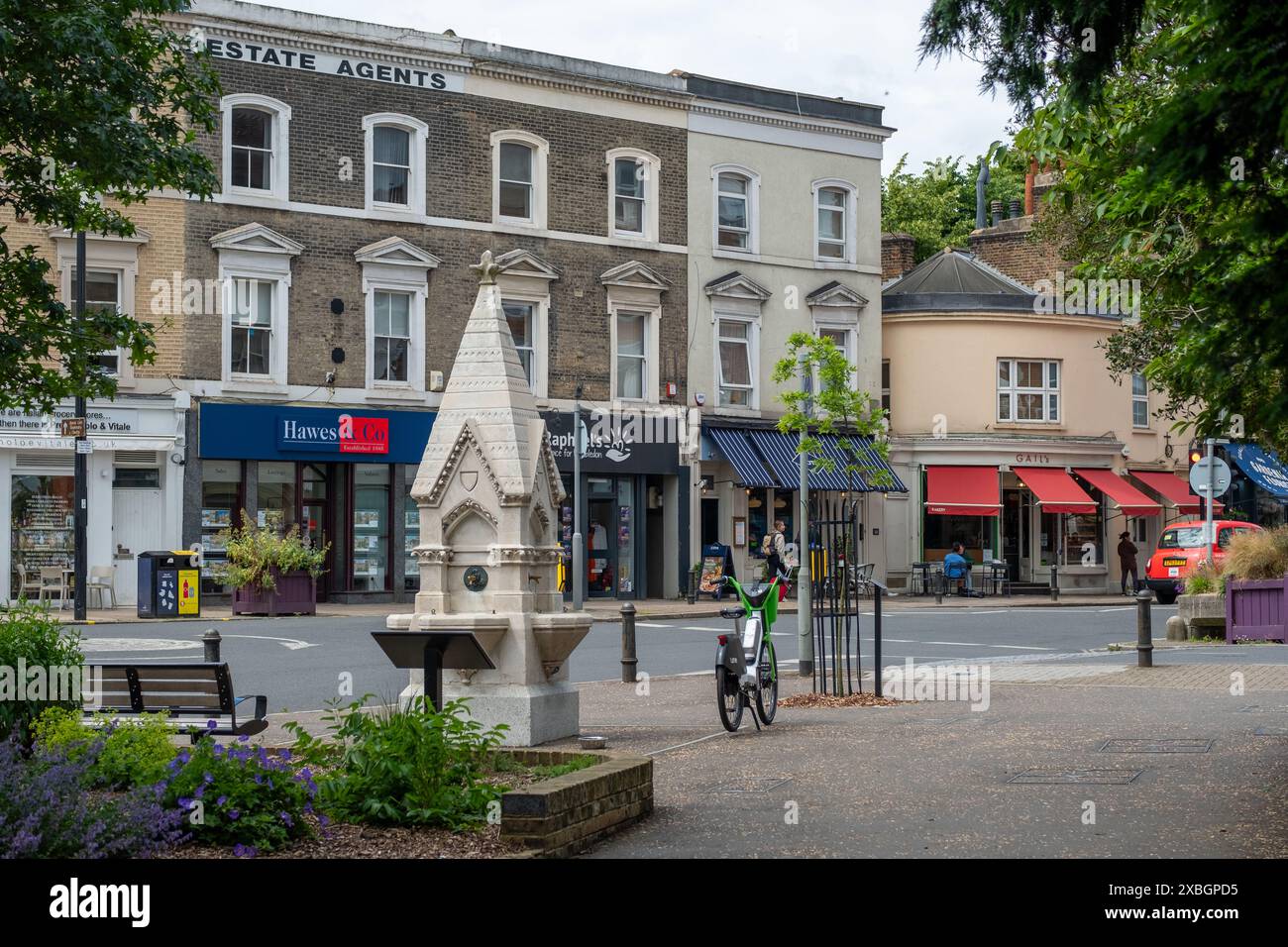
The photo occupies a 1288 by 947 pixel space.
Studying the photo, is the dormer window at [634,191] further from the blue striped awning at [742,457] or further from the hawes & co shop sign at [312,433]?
the hawes & co shop sign at [312,433]

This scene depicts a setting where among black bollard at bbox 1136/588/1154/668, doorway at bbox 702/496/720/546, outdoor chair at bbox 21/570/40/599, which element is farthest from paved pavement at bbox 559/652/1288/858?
doorway at bbox 702/496/720/546

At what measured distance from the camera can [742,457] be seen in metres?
37.4

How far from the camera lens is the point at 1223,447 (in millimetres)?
45594

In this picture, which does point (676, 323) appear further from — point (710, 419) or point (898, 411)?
point (898, 411)

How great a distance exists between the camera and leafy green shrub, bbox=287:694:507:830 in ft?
27.1

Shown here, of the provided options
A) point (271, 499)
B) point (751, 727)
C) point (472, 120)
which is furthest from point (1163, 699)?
point (472, 120)

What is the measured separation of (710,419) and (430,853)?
98.3 ft

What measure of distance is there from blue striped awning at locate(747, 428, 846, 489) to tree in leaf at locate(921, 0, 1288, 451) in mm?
25715

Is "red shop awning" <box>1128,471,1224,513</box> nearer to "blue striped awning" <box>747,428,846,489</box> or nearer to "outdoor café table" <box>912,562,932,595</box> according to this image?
"outdoor café table" <box>912,562,932,595</box>

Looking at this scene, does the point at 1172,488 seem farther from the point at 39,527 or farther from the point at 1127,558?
the point at 39,527

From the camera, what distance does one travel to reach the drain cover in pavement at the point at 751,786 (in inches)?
409

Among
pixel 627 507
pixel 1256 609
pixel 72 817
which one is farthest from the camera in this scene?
pixel 627 507

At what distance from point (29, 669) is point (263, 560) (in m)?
19.1

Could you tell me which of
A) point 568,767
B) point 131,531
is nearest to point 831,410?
Result: point 568,767
